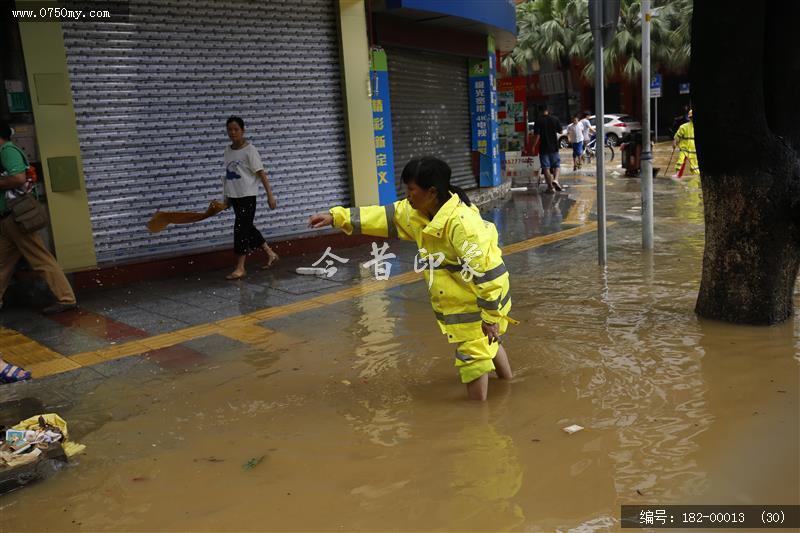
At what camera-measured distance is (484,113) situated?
14375mm

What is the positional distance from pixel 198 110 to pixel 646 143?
202 inches

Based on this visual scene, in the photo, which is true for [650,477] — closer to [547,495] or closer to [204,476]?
[547,495]

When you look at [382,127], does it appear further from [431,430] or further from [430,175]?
[431,430]

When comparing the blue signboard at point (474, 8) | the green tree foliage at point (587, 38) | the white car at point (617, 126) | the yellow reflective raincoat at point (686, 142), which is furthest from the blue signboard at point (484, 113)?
the green tree foliage at point (587, 38)

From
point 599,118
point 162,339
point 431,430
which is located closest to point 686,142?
point 599,118

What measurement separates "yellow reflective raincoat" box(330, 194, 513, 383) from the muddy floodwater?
0.38 meters

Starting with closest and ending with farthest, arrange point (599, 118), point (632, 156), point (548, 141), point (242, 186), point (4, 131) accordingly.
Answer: point (4, 131), point (599, 118), point (242, 186), point (548, 141), point (632, 156)

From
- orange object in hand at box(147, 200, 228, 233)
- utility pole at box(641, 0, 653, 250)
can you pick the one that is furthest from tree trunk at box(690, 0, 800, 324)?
orange object in hand at box(147, 200, 228, 233)

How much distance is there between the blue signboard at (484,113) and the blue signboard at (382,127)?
14.3 ft

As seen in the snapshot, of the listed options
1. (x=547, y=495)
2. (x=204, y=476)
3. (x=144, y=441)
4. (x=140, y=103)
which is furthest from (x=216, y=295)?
(x=547, y=495)

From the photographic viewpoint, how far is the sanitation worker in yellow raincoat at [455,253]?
3828 mm

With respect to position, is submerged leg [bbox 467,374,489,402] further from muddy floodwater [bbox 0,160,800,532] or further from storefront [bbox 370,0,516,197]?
storefront [bbox 370,0,516,197]

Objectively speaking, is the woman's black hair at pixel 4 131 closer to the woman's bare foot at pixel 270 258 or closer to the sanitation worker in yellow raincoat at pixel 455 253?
the woman's bare foot at pixel 270 258

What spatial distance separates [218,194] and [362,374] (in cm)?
461
